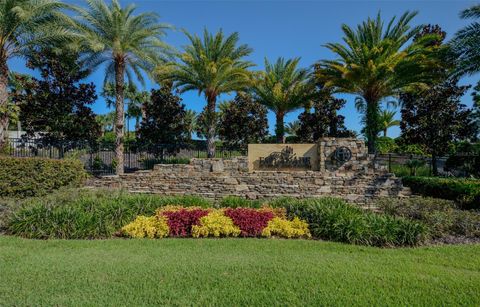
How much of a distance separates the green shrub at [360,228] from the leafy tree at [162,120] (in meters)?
14.9

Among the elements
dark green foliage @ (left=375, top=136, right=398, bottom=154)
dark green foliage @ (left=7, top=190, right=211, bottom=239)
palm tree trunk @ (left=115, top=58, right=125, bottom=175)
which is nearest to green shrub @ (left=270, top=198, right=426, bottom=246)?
dark green foliage @ (left=7, top=190, right=211, bottom=239)

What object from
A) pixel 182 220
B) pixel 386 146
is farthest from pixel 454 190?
pixel 386 146

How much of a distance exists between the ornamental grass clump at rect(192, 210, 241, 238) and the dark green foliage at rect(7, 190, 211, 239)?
1.78m

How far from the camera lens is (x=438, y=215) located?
7238mm

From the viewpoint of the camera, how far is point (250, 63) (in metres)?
19.8

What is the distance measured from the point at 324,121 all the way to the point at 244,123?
20.0ft

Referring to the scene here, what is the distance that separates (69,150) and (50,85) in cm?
447

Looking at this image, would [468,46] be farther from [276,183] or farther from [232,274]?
[232,274]

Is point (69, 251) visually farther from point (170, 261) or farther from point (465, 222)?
point (465, 222)

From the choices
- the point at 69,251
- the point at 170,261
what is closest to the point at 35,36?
the point at 69,251

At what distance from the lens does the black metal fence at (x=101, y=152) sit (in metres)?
16.0

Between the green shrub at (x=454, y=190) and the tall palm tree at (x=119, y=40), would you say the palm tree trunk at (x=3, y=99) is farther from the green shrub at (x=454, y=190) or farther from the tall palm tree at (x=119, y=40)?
the green shrub at (x=454, y=190)

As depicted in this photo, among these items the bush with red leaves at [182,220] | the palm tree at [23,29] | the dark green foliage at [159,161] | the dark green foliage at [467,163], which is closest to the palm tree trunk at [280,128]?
the dark green foliage at [159,161]

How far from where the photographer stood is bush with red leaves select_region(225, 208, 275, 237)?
6633mm
